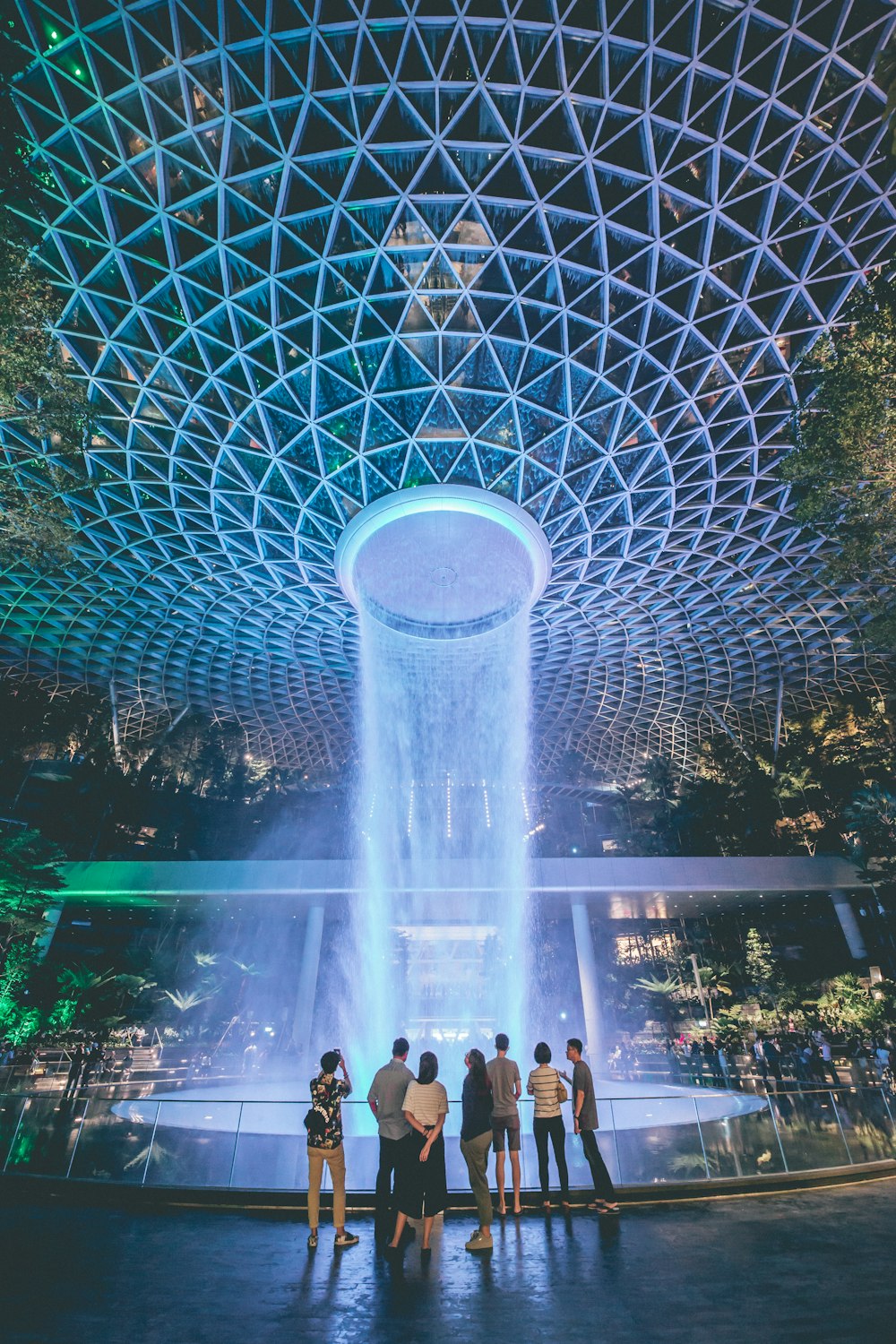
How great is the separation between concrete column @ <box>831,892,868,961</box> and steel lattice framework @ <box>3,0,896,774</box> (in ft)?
56.9

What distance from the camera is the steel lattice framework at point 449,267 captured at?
1575 cm

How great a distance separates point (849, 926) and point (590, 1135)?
35.0 metres

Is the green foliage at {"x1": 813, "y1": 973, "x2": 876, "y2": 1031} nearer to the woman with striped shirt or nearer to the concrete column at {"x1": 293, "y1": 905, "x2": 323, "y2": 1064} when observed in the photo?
the concrete column at {"x1": 293, "y1": 905, "x2": 323, "y2": 1064}

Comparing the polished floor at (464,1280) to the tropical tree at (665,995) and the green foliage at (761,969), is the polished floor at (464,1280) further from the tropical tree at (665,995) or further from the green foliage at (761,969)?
the tropical tree at (665,995)

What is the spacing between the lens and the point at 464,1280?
5.32m

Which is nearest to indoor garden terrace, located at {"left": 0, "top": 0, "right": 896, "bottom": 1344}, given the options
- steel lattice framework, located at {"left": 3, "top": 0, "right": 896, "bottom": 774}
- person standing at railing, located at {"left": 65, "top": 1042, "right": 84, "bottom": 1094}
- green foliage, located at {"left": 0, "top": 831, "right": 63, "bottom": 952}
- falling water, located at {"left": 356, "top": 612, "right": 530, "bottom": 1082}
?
steel lattice framework, located at {"left": 3, "top": 0, "right": 896, "bottom": 774}

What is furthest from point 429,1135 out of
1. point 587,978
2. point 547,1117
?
point 587,978

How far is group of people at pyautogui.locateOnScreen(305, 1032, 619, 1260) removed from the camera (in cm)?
627

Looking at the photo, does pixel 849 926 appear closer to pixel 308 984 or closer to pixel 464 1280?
pixel 308 984

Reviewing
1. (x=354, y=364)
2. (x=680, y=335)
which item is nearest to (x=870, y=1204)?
(x=680, y=335)

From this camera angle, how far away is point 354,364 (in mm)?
23734

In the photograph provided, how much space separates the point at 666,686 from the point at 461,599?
2166cm

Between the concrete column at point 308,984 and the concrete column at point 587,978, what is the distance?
14342 mm

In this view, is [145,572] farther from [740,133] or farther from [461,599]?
[740,133]
